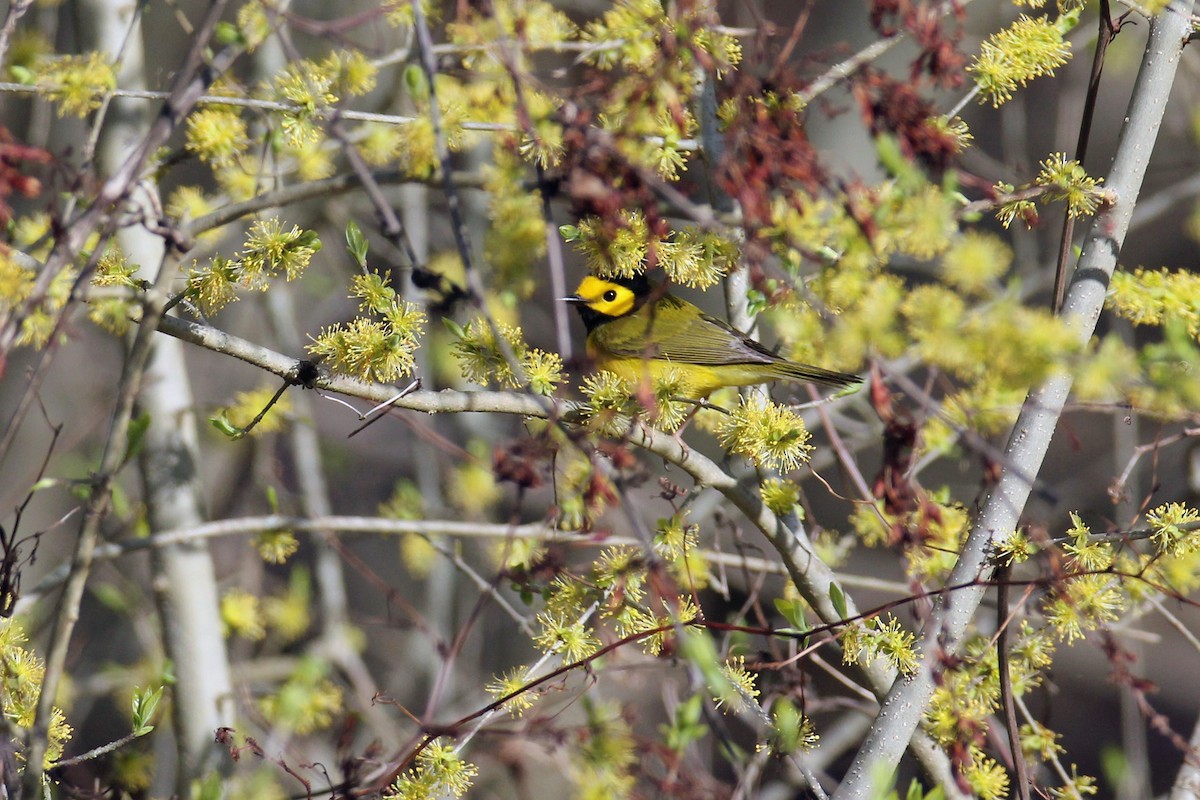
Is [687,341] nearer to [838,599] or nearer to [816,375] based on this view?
[816,375]

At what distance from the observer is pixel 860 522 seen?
2.87m

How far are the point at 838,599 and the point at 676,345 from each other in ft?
5.42

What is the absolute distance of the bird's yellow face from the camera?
4.37m

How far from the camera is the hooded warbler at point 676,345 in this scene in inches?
128

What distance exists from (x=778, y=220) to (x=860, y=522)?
48.9 inches

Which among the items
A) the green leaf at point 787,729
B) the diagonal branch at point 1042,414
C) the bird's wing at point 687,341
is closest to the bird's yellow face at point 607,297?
the bird's wing at point 687,341

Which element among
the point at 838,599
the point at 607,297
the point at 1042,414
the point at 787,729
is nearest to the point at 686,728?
the point at 787,729

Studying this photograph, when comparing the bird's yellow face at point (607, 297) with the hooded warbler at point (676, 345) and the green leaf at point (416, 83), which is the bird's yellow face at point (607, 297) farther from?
the green leaf at point (416, 83)

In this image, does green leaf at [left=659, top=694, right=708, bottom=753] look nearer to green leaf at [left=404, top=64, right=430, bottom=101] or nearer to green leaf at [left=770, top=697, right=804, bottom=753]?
green leaf at [left=770, top=697, right=804, bottom=753]

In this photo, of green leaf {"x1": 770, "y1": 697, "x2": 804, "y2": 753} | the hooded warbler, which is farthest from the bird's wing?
green leaf {"x1": 770, "y1": 697, "x2": 804, "y2": 753}

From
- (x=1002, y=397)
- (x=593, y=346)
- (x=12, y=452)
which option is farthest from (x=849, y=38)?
(x=12, y=452)

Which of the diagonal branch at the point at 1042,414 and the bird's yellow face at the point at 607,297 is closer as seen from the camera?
the diagonal branch at the point at 1042,414

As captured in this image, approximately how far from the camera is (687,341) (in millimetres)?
3891

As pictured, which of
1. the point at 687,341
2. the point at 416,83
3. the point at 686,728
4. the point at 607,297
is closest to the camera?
the point at 686,728
